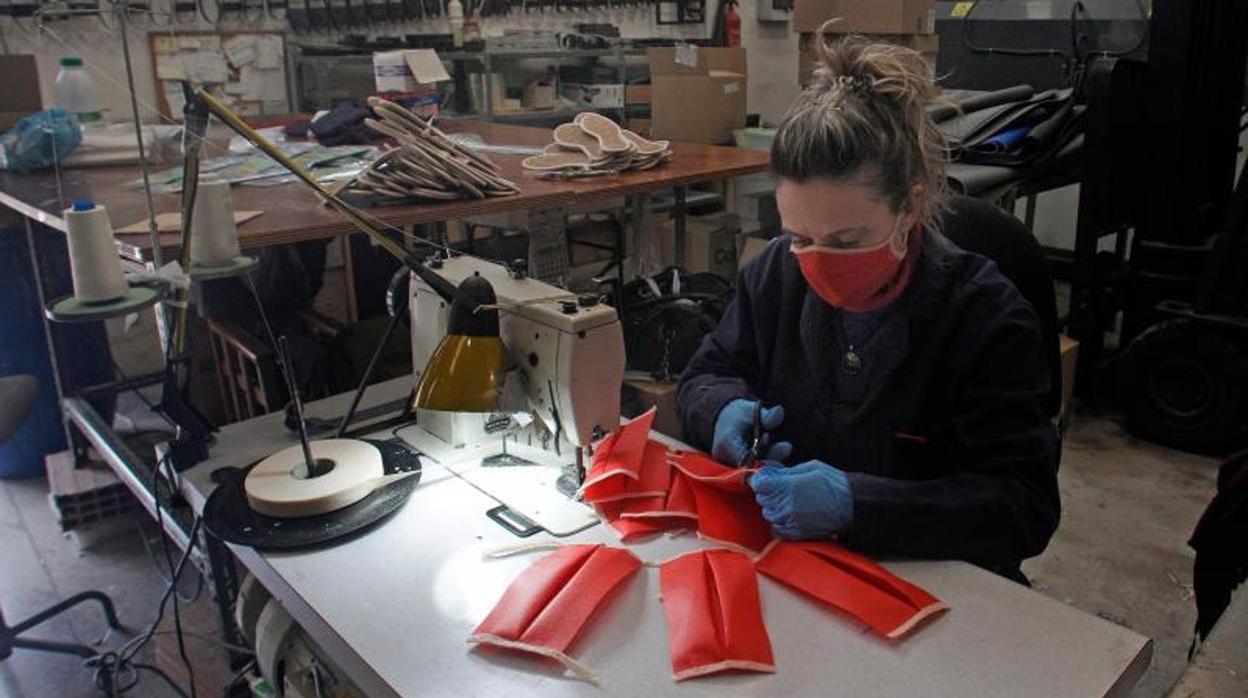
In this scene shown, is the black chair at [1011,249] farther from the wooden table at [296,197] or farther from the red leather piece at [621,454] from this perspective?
the red leather piece at [621,454]

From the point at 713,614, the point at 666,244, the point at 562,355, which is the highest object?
the point at 562,355

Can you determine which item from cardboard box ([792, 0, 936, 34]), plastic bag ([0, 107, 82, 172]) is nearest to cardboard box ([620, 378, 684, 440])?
plastic bag ([0, 107, 82, 172])

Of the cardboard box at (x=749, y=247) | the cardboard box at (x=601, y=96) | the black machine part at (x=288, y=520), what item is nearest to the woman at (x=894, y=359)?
the black machine part at (x=288, y=520)

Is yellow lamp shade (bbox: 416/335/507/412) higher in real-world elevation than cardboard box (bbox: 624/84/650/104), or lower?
lower

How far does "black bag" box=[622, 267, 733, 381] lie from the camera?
2365mm

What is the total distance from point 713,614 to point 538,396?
1.21ft

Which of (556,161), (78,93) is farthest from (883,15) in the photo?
(78,93)

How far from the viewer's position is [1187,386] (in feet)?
9.90

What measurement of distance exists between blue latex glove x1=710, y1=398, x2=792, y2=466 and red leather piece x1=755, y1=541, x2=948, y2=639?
19 cm

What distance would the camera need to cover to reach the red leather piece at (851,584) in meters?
0.95

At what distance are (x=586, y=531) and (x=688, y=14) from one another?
15.9 feet

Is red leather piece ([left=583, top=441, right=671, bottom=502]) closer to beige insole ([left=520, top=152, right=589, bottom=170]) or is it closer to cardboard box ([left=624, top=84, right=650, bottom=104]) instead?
beige insole ([left=520, top=152, right=589, bottom=170])

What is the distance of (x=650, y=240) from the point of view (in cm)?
326

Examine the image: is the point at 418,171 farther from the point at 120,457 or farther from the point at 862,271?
the point at 862,271
